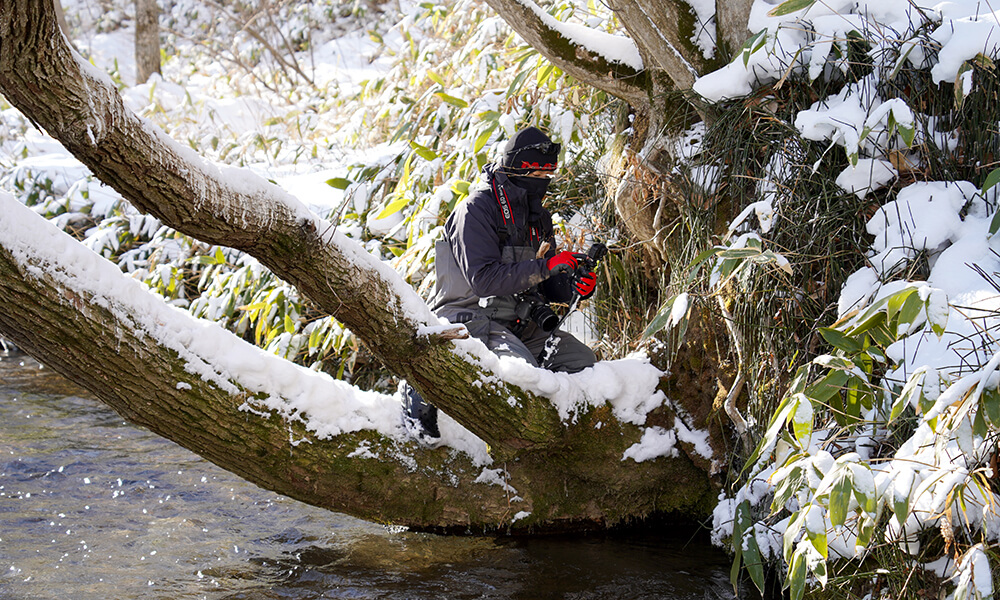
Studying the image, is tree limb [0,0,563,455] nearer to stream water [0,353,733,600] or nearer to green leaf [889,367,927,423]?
stream water [0,353,733,600]

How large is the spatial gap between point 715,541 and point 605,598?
663 millimetres

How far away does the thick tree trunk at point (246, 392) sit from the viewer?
1.90 meters

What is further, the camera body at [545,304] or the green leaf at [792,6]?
the camera body at [545,304]

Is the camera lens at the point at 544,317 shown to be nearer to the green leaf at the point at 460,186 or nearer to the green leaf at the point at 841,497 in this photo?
the green leaf at the point at 460,186

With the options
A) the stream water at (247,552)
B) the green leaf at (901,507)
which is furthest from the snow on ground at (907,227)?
the stream water at (247,552)

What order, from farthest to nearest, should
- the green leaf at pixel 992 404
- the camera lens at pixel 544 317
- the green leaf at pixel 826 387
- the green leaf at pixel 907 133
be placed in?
the camera lens at pixel 544 317 → the green leaf at pixel 907 133 → the green leaf at pixel 826 387 → the green leaf at pixel 992 404

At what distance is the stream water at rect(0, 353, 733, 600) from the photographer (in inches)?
116

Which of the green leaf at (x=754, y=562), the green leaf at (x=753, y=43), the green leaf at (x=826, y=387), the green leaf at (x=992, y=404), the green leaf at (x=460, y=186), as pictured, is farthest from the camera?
the green leaf at (x=460, y=186)

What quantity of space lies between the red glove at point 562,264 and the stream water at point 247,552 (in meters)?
1.20

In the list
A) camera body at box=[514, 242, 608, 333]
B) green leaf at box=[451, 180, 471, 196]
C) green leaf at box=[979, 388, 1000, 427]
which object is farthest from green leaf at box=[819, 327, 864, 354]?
green leaf at box=[451, 180, 471, 196]

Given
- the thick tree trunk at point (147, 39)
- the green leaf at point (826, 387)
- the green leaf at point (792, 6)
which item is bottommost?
the green leaf at point (826, 387)

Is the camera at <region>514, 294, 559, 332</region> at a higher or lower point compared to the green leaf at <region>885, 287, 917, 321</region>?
higher

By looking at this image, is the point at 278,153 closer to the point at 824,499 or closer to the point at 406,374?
the point at 406,374

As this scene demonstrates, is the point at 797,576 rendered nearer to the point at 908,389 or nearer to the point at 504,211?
the point at 908,389
